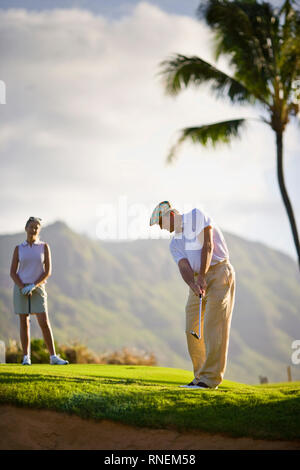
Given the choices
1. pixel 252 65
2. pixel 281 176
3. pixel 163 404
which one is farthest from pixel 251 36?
pixel 163 404

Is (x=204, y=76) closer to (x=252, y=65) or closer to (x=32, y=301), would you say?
(x=252, y=65)

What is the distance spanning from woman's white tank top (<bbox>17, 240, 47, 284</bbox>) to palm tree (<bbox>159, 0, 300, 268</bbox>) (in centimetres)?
798

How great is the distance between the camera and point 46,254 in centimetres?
941

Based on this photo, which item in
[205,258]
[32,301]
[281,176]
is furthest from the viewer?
[281,176]

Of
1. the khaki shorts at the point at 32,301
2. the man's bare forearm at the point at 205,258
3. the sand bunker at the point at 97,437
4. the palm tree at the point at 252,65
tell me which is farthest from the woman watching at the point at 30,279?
the palm tree at the point at 252,65

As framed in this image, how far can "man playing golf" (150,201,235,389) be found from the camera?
23.2ft

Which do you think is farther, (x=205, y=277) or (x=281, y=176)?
(x=281, y=176)

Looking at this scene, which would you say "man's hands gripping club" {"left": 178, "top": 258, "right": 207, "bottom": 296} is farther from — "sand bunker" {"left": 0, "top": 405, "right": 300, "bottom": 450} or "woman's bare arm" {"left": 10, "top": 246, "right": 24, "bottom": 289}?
"woman's bare arm" {"left": 10, "top": 246, "right": 24, "bottom": 289}

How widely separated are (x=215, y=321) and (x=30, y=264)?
12.4 ft

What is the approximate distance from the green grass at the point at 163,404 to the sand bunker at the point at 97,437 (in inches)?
3.6

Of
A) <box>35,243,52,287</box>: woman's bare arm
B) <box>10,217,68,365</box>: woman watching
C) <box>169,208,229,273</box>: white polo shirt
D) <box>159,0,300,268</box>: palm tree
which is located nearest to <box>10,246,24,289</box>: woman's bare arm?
<box>10,217,68,365</box>: woman watching

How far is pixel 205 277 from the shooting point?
7.21 meters

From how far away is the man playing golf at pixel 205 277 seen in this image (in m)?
7.08

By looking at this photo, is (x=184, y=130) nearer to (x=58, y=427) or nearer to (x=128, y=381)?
(x=128, y=381)
